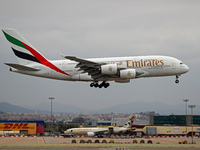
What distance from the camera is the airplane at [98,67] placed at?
220 ft

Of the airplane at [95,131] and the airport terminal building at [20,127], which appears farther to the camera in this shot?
the airport terminal building at [20,127]

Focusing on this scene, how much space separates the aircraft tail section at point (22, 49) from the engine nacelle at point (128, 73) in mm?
16569

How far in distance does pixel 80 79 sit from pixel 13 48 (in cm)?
1668

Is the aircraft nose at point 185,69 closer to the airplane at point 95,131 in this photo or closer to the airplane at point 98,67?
the airplane at point 98,67

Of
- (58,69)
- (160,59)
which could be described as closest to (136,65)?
(160,59)

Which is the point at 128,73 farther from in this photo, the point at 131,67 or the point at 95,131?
the point at 95,131

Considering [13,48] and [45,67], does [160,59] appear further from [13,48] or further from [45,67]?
[13,48]

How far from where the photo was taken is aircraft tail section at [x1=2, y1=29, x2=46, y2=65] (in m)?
73.1

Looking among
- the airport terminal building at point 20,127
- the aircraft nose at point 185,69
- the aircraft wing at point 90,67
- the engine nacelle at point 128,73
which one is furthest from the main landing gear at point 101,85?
the airport terminal building at point 20,127

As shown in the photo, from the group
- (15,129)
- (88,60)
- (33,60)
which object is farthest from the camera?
(15,129)

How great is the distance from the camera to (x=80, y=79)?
231 feet

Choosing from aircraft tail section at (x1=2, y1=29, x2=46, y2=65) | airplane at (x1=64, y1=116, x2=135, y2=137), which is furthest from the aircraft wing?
airplane at (x1=64, y1=116, x2=135, y2=137)

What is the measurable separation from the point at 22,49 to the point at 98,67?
1786 cm

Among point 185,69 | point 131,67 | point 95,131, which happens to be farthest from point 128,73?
point 95,131
